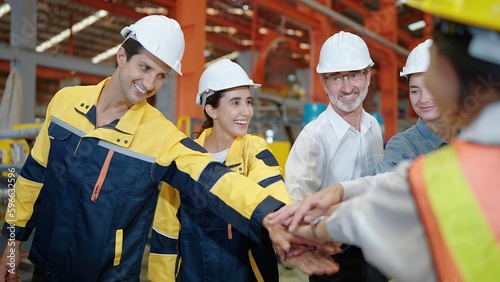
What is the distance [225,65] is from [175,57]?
45cm

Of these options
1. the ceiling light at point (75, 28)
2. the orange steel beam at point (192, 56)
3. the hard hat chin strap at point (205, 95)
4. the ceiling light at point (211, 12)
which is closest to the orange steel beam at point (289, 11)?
the orange steel beam at point (192, 56)

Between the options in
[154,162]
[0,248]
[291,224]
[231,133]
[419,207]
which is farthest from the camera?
[0,248]

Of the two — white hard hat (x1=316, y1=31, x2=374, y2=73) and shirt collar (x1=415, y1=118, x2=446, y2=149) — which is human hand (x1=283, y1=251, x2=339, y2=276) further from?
white hard hat (x1=316, y1=31, x2=374, y2=73)

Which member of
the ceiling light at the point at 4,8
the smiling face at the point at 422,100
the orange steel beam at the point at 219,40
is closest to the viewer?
the smiling face at the point at 422,100

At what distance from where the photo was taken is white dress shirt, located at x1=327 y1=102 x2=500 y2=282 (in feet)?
2.50

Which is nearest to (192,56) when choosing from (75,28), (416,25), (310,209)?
(310,209)

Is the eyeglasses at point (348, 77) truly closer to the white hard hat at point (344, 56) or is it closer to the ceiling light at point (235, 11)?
the white hard hat at point (344, 56)

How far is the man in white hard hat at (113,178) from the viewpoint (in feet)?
5.55

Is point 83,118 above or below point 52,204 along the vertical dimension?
above

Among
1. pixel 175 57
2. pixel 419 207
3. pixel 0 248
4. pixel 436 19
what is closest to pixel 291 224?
pixel 419 207

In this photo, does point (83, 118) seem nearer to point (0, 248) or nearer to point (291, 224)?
point (291, 224)

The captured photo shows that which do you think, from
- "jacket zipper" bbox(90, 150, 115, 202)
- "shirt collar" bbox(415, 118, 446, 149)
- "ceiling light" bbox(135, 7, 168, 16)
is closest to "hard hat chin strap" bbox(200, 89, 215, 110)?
"jacket zipper" bbox(90, 150, 115, 202)

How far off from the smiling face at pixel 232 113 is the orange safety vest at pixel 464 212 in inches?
59.2

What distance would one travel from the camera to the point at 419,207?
760 mm
